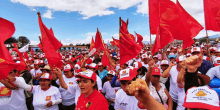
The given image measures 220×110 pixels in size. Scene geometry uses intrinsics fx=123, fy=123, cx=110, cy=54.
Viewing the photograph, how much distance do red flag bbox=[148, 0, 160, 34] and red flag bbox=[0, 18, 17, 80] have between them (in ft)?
13.0

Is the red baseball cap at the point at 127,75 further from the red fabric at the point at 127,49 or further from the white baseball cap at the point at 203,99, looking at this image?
the red fabric at the point at 127,49

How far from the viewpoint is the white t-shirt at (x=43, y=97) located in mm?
3037

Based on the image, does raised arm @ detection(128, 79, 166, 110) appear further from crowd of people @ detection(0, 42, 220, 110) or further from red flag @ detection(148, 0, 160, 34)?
red flag @ detection(148, 0, 160, 34)

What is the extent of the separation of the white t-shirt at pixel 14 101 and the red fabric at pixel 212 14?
6.28m

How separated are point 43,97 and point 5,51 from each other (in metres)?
1.42

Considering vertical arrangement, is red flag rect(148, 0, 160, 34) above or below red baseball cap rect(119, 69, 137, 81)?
above

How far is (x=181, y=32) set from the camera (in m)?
4.01

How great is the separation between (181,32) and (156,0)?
138 cm

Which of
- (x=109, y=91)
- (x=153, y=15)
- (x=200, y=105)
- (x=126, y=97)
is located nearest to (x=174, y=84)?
(x=126, y=97)

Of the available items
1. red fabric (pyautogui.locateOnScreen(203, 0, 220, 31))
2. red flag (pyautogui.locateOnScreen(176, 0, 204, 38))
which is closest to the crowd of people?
red flag (pyautogui.locateOnScreen(176, 0, 204, 38))

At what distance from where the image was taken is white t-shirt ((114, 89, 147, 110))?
242cm

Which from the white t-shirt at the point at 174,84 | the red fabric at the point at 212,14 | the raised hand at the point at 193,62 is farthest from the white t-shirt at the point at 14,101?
the red fabric at the point at 212,14

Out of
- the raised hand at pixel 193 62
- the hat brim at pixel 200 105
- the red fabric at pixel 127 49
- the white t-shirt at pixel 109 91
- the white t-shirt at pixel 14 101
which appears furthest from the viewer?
the white t-shirt at pixel 109 91

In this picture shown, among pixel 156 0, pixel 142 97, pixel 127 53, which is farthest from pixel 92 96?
pixel 156 0
